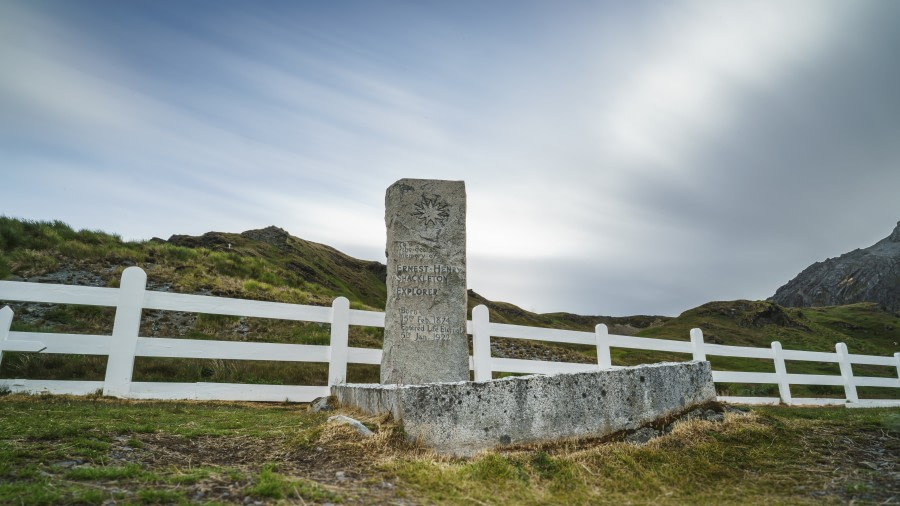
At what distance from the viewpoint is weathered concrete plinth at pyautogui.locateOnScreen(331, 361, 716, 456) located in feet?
14.0

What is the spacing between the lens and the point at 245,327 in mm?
13695

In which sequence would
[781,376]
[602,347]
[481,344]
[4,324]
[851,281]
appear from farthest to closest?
1. [851,281]
2. [781,376]
3. [602,347]
4. [481,344]
5. [4,324]

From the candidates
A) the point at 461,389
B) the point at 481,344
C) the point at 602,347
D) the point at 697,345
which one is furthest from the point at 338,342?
the point at 697,345

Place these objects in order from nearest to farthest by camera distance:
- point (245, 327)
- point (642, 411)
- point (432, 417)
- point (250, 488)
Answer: point (250, 488) < point (432, 417) < point (642, 411) < point (245, 327)

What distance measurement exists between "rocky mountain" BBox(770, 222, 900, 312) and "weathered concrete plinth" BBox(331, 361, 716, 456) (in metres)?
173

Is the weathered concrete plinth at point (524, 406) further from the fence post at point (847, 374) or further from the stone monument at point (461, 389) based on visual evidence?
the fence post at point (847, 374)

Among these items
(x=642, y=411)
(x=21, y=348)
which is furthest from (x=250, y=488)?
(x=21, y=348)

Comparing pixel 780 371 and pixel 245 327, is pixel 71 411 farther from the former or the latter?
pixel 780 371

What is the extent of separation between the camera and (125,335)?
7633 millimetres

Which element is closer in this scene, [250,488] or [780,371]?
[250,488]

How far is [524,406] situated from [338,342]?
17.2 ft

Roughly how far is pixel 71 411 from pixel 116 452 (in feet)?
7.72

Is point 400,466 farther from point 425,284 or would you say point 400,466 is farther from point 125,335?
point 125,335

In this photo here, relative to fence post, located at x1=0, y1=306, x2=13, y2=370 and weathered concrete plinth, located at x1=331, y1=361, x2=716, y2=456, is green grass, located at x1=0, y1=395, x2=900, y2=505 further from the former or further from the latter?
fence post, located at x1=0, y1=306, x2=13, y2=370
